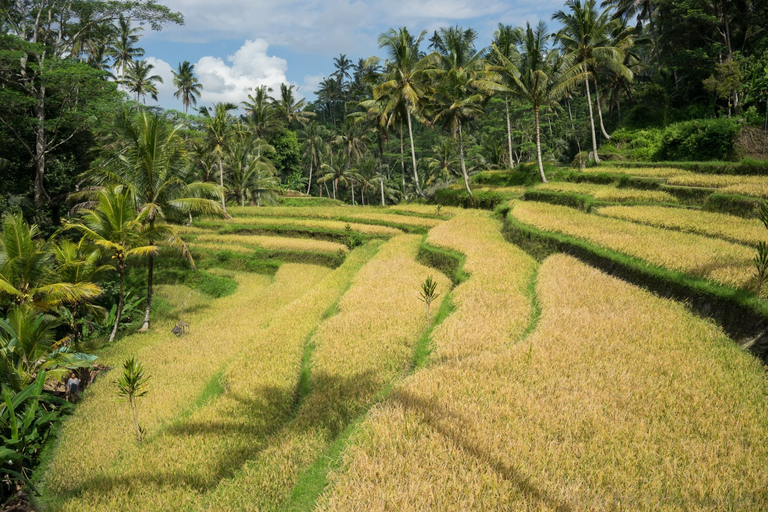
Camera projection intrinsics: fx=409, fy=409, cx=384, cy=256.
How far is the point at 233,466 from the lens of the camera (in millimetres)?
5781

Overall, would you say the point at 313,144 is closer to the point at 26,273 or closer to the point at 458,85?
the point at 458,85

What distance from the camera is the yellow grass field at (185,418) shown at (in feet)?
18.2

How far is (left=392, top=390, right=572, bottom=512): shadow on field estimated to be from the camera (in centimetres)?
339

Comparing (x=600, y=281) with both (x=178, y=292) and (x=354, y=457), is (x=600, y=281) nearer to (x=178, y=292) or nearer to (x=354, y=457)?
(x=354, y=457)

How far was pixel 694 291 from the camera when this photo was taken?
7.33 meters

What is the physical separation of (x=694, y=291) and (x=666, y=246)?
2.18 m

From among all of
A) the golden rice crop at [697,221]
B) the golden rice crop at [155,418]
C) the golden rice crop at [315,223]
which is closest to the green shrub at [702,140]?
the golden rice crop at [697,221]

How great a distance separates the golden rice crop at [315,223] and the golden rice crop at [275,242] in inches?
56.0

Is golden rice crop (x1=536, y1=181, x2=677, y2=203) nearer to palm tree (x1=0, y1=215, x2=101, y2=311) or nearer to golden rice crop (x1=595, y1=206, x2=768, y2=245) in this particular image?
golden rice crop (x1=595, y1=206, x2=768, y2=245)

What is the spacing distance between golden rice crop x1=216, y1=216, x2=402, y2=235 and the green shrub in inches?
598

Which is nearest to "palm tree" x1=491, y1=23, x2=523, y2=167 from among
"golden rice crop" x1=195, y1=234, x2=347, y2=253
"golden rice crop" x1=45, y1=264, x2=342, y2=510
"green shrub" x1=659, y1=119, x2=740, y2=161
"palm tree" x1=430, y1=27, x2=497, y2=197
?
"palm tree" x1=430, y1=27, x2=497, y2=197

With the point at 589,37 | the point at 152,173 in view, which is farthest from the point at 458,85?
the point at 152,173

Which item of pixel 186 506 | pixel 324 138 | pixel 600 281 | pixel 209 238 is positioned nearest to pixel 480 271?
pixel 600 281

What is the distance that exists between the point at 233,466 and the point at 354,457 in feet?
8.76
